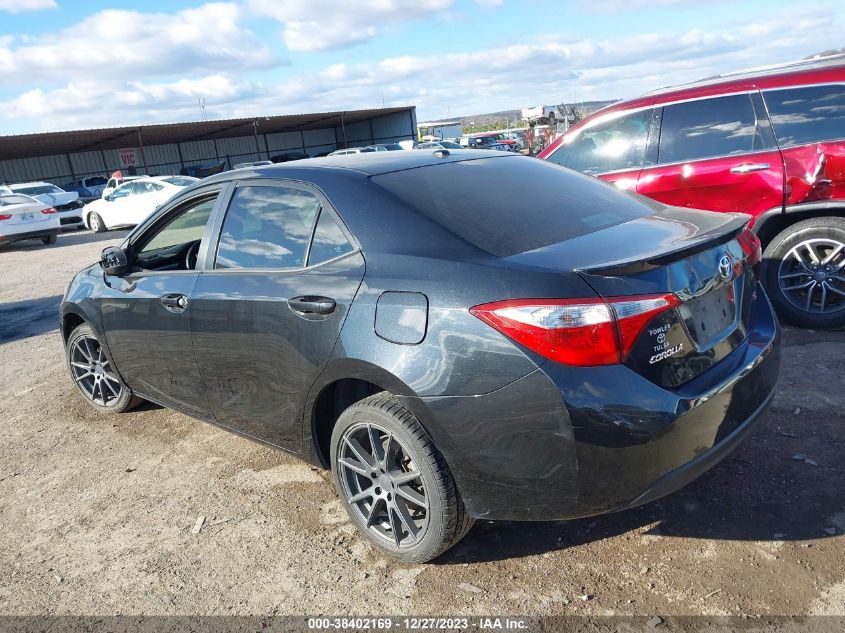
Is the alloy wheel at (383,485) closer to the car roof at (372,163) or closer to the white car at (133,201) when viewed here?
the car roof at (372,163)

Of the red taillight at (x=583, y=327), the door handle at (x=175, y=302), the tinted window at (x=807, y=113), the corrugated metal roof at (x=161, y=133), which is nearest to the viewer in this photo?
the red taillight at (x=583, y=327)

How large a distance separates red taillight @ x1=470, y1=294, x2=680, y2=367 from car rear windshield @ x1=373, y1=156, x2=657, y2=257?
373mm

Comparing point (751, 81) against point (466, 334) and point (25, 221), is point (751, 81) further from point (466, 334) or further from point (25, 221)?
point (25, 221)

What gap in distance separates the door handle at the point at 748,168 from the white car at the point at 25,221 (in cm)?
1626

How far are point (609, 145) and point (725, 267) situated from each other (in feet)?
11.4

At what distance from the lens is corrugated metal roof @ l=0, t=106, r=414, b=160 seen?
3406 cm

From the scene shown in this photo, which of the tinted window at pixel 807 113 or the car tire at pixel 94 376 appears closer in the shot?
the car tire at pixel 94 376

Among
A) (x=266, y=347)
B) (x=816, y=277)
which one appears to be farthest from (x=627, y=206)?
(x=816, y=277)


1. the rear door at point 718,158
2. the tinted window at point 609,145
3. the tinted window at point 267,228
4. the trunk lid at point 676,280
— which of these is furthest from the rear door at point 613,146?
the tinted window at point 267,228

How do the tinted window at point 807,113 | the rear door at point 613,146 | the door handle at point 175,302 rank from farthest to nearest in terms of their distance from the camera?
the rear door at point 613,146 < the tinted window at point 807,113 < the door handle at point 175,302

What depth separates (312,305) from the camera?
2.96 meters

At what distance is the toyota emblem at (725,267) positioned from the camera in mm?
2703

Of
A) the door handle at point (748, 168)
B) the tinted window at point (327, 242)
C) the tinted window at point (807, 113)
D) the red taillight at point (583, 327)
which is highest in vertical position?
the tinted window at point (807, 113)

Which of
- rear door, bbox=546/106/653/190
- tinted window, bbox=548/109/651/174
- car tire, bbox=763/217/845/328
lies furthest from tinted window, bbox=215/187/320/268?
car tire, bbox=763/217/845/328
